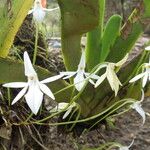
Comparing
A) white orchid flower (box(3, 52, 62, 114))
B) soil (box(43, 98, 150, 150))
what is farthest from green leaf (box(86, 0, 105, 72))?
white orchid flower (box(3, 52, 62, 114))

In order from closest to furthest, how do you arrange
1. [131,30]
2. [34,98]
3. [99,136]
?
[34,98], [131,30], [99,136]

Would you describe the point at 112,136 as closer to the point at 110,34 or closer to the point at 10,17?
the point at 110,34

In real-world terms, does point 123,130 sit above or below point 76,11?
below

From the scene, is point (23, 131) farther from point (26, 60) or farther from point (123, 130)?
point (123, 130)

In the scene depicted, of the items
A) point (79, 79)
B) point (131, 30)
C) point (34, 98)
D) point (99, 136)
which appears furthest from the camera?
point (99, 136)

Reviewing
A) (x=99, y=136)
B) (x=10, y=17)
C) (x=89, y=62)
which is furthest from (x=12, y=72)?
(x=99, y=136)

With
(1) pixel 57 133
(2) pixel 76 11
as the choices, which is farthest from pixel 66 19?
(1) pixel 57 133

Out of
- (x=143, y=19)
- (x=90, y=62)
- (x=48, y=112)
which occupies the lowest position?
(x=48, y=112)

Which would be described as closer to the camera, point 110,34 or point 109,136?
point 110,34
